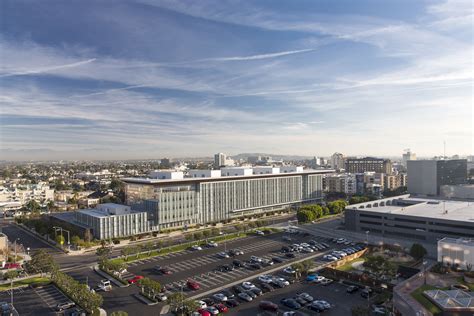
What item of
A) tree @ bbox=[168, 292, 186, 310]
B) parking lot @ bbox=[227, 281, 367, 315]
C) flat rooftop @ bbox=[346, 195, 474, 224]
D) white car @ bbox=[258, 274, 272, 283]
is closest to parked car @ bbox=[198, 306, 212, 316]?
parking lot @ bbox=[227, 281, 367, 315]

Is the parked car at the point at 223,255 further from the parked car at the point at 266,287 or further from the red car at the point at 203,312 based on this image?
the red car at the point at 203,312

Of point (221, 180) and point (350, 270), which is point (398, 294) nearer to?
point (350, 270)

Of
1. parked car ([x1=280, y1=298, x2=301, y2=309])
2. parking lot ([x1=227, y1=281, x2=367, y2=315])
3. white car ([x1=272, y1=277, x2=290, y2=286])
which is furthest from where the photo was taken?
white car ([x1=272, y1=277, x2=290, y2=286])

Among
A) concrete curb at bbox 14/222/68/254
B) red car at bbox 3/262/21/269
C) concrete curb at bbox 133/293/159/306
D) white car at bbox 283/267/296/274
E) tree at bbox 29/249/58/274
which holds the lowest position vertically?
concrete curb at bbox 14/222/68/254

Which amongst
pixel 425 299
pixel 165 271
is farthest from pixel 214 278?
pixel 425 299

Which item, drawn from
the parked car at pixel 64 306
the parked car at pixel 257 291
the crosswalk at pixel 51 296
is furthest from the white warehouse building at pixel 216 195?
the parked car at pixel 257 291

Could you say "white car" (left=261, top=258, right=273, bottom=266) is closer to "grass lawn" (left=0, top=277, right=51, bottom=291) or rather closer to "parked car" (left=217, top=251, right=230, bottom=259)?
"parked car" (left=217, top=251, right=230, bottom=259)
